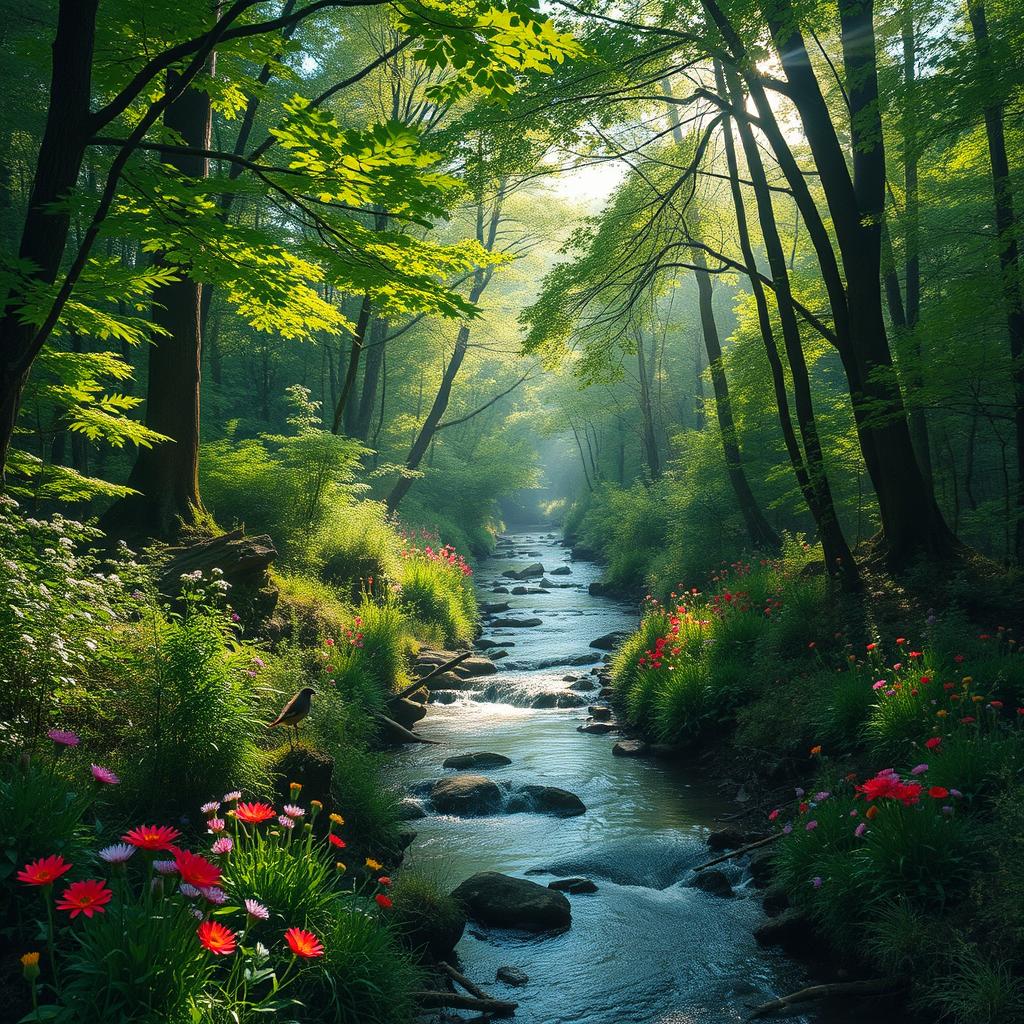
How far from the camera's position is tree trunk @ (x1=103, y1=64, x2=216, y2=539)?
833 cm

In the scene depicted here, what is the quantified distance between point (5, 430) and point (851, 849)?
216 inches

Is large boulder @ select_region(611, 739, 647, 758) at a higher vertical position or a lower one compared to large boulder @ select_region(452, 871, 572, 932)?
lower

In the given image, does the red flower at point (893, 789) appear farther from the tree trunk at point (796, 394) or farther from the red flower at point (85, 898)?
the tree trunk at point (796, 394)

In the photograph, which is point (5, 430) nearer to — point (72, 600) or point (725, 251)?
point (72, 600)

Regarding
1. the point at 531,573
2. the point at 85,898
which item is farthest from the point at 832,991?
the point at 531,573

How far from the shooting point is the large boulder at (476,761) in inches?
307

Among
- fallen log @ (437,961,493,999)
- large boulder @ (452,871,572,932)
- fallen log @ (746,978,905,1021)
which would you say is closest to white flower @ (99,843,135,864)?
fallen log @ (437,961,493,999)

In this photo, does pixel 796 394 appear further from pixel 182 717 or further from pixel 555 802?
pixel 182 717

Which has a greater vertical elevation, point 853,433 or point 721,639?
point 853,433

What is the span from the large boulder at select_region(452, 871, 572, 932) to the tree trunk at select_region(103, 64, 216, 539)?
5.39m

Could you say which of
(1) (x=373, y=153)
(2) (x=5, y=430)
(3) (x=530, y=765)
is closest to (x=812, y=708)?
(3) (x=530, y=765)

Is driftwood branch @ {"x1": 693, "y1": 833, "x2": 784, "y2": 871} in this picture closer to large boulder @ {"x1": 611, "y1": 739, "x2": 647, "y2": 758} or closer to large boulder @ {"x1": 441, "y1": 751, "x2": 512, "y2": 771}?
large boulder @ {"x1": 611, "y1": 739, "x2": 647, "y2": 758}

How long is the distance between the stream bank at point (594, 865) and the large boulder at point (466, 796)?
1.5 inches

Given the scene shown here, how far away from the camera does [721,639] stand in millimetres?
9117
